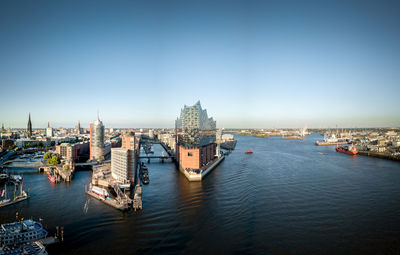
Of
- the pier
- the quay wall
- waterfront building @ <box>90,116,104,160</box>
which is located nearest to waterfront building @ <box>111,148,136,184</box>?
the pier

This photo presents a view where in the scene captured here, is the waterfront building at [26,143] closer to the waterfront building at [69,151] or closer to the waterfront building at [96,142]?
the waterfront building at [69,151]

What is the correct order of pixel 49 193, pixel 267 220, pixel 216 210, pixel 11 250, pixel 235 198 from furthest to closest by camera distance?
pixel 49 193
pixel 235 198
pixel 216 210
pixel 267 220
pixel 11 250

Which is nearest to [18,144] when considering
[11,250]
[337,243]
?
[11,250]

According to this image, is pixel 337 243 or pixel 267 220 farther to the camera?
pixel 267 220

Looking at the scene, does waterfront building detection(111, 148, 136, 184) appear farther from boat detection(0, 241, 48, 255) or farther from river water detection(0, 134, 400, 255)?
boat detection(0, 241, 48, 255)

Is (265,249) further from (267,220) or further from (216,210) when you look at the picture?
(216,210)

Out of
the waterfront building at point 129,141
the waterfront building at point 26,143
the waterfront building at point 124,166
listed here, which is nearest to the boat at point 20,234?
the waterfront building at point 124,166
